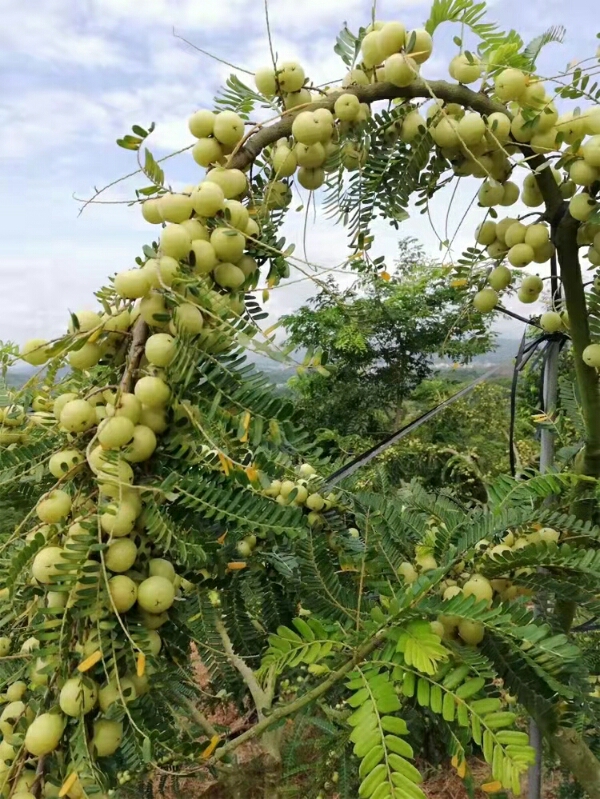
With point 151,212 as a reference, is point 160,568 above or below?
below

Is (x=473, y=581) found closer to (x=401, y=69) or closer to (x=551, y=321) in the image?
(x=551, y=321)

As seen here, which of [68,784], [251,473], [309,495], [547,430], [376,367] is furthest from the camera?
[376,367]

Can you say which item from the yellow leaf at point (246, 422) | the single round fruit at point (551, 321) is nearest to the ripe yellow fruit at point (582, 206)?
the single round fruit at point (551, 321)

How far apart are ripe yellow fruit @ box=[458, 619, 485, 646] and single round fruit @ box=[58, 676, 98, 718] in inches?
14.6

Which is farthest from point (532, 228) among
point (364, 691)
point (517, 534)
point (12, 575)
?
point (12, 575)

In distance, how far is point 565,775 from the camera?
1.69 metres

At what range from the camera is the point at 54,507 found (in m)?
0.51

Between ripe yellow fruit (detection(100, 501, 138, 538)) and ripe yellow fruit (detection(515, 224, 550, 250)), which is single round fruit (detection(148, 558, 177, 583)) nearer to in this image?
ripe yellow fruit (detection(100, 501, 138, 538))

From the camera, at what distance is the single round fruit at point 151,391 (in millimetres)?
491

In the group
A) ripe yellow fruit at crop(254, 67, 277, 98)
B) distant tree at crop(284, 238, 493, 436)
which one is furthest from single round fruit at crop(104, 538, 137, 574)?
distant tree at crop(284, 238, 493, 436)

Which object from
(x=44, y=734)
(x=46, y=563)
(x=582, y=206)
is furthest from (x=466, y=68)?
(x=44, y=734)

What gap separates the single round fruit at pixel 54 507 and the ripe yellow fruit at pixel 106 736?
0.55 feet

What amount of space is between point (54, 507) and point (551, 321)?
0.77m

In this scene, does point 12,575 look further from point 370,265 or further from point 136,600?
point 370,265
